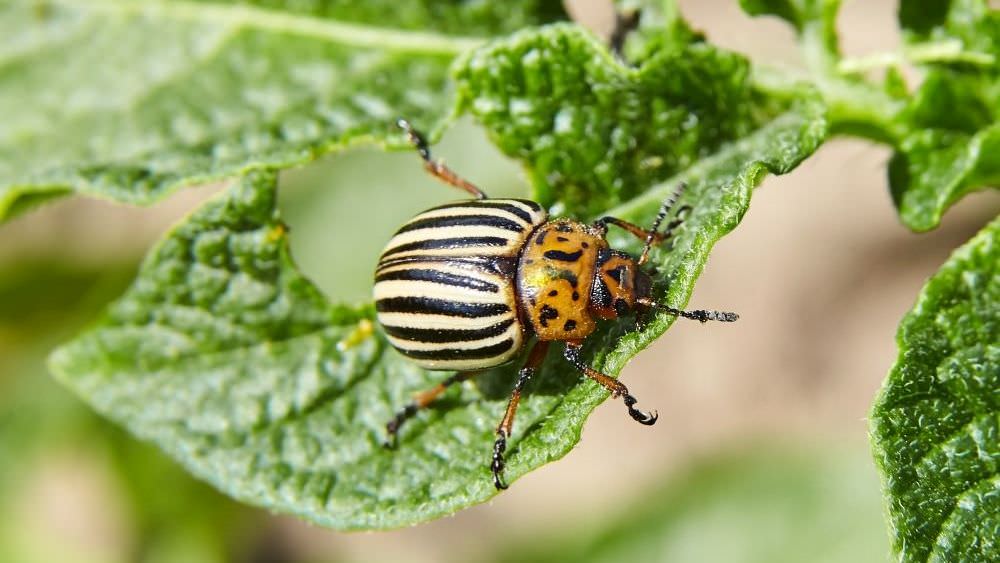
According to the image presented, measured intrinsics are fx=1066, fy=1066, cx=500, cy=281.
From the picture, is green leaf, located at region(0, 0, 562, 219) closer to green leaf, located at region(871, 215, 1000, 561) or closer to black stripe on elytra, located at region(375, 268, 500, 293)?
black stripe on elytra, located at region(375, 268, 500, 293)

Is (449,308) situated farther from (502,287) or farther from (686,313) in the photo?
(686,313)

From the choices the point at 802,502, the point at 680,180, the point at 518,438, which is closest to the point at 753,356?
the point at 802,502

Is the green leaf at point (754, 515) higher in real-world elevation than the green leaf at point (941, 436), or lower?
lower

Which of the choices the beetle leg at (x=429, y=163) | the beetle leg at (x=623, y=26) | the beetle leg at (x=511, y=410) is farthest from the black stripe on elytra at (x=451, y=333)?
the beetle leg at (x=623, y=26)

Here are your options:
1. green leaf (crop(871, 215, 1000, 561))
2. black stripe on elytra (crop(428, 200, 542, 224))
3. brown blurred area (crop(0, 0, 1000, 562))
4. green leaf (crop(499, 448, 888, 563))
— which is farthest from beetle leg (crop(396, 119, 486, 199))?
brown blurred area (crop(0, 0, 1000, 562))

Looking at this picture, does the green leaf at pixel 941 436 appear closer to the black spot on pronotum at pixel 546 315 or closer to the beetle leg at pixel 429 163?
the black spot on pronotum at pixel 546 315

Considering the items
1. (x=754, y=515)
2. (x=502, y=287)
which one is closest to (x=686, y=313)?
(x=502, y=287)
